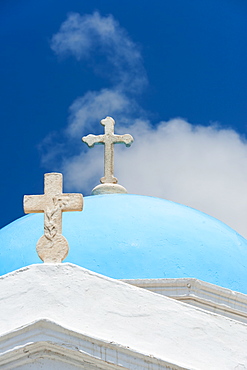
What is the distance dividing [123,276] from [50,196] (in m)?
2.11

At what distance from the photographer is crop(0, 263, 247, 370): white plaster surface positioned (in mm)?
5434

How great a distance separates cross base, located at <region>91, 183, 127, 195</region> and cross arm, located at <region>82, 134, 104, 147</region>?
2.90 ft

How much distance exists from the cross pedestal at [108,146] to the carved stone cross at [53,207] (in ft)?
14.2

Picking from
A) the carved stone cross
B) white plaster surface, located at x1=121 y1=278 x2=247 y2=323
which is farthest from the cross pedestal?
the carved stone cross

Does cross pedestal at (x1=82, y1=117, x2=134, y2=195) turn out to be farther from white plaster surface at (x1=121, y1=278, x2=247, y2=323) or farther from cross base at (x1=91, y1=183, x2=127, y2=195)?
white plaster surface at (x1=121, y1=278, x2=247, y2=323)

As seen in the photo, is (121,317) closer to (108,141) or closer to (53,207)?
(53,207)

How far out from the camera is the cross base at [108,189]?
10883mm

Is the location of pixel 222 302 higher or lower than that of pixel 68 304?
higher

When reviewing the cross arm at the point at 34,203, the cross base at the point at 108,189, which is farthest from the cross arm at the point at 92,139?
the cross arm at the point at 34,203

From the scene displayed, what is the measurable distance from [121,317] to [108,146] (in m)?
6.04

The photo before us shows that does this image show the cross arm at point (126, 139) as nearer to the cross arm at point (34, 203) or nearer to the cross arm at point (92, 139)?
the cross arm at point (92, 139)

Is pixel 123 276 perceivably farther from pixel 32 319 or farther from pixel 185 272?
pixel 32 319

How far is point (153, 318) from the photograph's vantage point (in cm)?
564

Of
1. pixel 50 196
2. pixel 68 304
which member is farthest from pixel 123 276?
pixel 68 304
